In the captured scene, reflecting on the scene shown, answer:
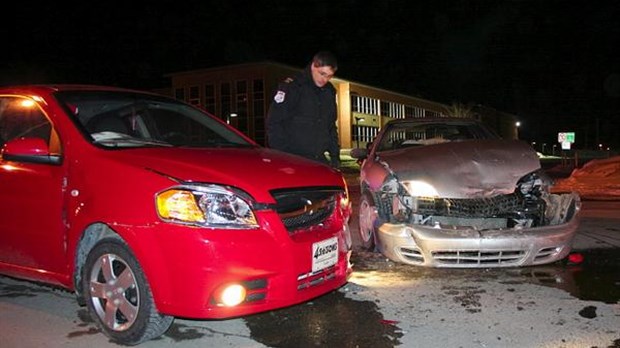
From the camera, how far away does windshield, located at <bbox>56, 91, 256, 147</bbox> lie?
409 centimetres

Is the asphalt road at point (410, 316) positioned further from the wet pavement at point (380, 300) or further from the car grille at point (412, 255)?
the car grille at point (412, 255)

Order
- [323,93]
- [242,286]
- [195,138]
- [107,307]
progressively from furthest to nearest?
[323,93]
[195,138]
[107,307]
[242,286]

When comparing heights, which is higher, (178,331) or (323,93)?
(323,93)

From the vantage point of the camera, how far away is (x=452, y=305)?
425cm

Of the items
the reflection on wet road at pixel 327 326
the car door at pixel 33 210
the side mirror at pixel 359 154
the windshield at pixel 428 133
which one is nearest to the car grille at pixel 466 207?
the reflection on wet road at pixel 327 326

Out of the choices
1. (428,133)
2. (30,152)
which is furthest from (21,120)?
(428,133)

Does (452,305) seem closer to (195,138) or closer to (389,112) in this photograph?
(195,138)

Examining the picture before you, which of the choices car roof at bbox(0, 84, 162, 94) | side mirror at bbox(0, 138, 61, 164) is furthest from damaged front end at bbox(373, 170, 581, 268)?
side mirror at bbox(0, 138, 61, 164)

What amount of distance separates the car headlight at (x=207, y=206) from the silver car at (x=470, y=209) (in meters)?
2.06

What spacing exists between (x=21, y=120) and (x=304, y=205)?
8.06 ft

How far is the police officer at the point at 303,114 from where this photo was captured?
5.39 m

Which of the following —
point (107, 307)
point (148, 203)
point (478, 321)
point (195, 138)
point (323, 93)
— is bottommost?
point (478, 321)

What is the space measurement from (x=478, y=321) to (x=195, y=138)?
253 cm

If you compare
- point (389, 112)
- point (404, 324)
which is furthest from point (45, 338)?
point (389, 112)
